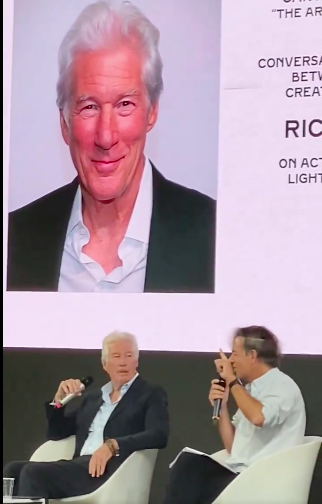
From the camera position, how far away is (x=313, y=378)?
128 inches

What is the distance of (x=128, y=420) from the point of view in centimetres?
338

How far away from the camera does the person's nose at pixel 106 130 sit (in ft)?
11.5

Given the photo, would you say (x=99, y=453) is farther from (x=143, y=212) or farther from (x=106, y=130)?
(x=106, y=130)

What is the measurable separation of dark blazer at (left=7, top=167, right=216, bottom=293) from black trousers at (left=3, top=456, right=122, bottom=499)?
2.32ft

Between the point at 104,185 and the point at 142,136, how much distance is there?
26 centimetres

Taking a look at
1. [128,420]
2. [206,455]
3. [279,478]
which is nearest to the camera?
[279,478]

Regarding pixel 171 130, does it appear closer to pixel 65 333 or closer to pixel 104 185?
pixel 104 185

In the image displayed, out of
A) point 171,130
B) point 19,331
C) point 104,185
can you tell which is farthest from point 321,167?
point 19,331

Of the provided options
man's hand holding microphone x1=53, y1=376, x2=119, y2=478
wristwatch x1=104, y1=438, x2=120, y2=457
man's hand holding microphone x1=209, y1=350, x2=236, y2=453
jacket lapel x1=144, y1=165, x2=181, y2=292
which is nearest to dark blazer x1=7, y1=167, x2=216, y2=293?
jacket lapel x1=144, y1=165, x2=181, y2=292

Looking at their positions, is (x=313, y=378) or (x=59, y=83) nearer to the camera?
(x=313, y=378)

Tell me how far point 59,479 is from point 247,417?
79 cm

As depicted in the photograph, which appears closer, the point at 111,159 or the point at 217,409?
the point at 217,409

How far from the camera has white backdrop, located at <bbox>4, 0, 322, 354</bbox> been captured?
10.7ft

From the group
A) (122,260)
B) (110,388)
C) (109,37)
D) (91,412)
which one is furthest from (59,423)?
(109,37)
